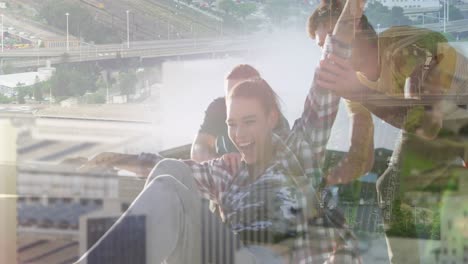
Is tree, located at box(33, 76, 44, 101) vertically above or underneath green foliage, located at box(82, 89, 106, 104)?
above

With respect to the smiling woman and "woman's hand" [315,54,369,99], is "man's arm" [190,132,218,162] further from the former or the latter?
"woman's hand" [315,54,369,99]

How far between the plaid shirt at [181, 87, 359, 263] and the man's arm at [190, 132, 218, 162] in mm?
24

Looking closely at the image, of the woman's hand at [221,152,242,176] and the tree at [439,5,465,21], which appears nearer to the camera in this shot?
the tree at [439,5,465,21]

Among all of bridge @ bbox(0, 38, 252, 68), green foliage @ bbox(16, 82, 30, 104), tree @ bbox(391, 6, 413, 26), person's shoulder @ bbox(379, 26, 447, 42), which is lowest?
green foliage @ bbox(16, 82, 30, 104)

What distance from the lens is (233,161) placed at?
4.84 meters

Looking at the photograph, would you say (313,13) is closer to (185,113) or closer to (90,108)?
(185,113)

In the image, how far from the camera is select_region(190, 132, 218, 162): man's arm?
4.81 meters

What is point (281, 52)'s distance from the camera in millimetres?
4742

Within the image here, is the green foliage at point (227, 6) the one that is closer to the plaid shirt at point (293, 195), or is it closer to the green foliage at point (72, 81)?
the plaid shirt at point (293, 195)

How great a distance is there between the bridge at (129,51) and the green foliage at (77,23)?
1.4 inches

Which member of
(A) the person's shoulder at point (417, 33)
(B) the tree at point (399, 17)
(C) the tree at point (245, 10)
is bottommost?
(A) the person's shoulder at point (417, 33)

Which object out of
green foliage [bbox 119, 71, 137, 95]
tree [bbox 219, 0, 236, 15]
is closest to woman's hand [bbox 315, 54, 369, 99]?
tree [bbox 219, 0, 236, 15]

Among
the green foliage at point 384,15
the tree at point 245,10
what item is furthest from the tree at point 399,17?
the tree at point 245,10

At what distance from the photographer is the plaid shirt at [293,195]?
4.79 m
